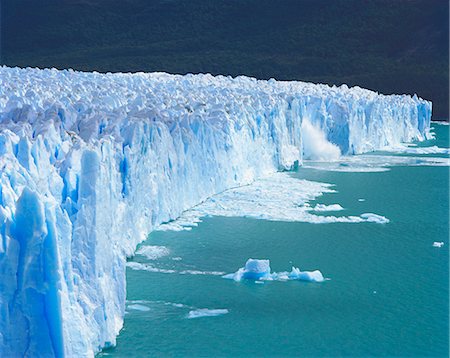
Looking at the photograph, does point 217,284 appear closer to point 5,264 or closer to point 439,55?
point 5,264

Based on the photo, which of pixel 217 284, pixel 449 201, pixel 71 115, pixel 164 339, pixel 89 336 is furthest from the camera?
pixel 449 201

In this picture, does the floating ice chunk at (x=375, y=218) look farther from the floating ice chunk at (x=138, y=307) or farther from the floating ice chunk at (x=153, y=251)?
the floating ice chunk at (x=138, y=307)

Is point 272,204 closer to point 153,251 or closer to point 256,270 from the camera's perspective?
point 153,251

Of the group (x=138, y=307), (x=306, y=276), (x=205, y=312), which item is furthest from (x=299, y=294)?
(x=138, y=307)

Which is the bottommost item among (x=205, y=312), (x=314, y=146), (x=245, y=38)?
(x=205, y=312)

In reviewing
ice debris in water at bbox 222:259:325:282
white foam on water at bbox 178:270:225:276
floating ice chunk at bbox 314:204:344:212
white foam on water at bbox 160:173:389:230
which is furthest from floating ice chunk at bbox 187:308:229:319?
floating ice chunk at bbox 314:204:344:212

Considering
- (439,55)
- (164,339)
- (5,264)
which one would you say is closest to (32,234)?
(5,264)

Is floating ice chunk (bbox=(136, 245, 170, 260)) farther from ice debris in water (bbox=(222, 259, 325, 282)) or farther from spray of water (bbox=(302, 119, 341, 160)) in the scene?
spray of water (bbox=(302, 119, 341, 160))

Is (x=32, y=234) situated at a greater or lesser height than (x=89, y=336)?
greater
